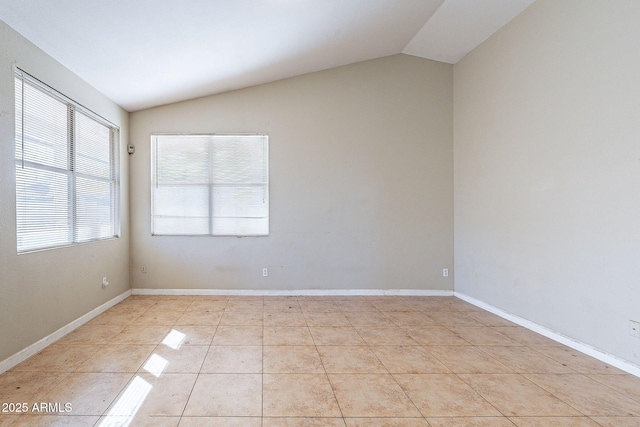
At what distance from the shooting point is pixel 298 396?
1992 mm

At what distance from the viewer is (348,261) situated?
449cm

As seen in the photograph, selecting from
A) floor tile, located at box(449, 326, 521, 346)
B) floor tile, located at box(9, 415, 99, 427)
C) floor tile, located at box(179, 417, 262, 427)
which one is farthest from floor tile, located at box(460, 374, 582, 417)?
floor tile, located at box(9, 415, 99, 427)

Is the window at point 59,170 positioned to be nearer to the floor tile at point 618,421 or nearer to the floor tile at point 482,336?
the floor tile at point 482,336

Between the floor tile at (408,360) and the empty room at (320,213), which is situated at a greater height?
the empty room at (320,213)

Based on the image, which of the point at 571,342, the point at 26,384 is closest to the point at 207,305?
the point at 26,384

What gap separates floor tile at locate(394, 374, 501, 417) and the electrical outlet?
4.56ft

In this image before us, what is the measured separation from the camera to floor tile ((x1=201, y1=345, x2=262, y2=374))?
231cm

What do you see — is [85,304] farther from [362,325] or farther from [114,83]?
[362,325]

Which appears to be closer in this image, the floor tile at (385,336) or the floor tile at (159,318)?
the floor tile at (385,336)

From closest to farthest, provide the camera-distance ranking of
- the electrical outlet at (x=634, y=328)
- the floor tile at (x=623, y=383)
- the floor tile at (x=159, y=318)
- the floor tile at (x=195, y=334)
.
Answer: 1. the floor tile at (x=623, y=383)
2. the electrical outlet at (x=634, y=328)
3. the floor tile at (x=195, y=334)
4. the floor tile at (x=159, y=318)

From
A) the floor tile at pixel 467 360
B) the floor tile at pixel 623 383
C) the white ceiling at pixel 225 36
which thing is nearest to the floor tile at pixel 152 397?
the floor tile at pixel 467 360

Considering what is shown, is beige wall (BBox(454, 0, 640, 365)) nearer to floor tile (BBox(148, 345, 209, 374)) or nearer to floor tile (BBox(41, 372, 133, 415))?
floor tile (BBox(148, 345, 209, 374))

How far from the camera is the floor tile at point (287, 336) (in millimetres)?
2855

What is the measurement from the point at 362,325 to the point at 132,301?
3104 millimetres
